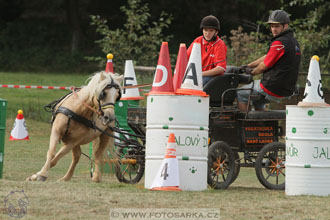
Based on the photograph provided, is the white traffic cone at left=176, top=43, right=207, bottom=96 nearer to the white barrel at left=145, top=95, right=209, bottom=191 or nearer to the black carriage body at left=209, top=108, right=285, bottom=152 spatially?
the white barrel at left=145, top=95, right=209, bottom=191

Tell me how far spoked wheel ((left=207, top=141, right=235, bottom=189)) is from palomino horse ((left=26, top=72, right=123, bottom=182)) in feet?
4.34

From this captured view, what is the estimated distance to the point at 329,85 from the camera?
59.6 feet

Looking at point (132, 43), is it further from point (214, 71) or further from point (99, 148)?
point (214, 71)

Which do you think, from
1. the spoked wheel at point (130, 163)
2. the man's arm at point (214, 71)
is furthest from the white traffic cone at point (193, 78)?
the spoked wheel at point (130, 163)

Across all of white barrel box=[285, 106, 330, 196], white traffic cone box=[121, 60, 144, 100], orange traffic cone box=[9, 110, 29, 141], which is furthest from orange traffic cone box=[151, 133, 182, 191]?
orange traffic cone box=[9, 110, 29, 141]

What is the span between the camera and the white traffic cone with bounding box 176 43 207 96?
357 inches

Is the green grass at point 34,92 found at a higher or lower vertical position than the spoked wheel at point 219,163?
higher

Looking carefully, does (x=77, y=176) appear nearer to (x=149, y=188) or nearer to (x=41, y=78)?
(x=149, y=188)

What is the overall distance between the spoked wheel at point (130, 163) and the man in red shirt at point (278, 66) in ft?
5.77

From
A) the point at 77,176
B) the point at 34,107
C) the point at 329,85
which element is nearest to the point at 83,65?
the point at 34,107

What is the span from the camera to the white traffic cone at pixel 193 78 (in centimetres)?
907

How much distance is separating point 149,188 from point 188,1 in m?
29.7

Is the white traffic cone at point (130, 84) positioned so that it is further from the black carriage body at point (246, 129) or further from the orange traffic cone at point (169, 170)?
the orange traffic cone at point (169, 170)

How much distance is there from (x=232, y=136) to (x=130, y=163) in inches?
58.3
